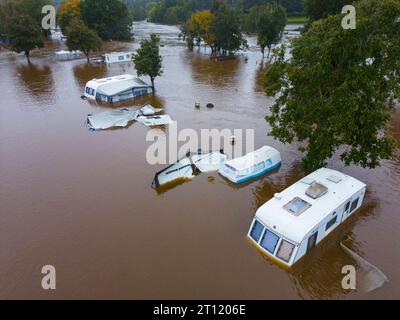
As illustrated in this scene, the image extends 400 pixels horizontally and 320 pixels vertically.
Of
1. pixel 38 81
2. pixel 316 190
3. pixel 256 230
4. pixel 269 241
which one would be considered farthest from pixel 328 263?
pixel 38 81

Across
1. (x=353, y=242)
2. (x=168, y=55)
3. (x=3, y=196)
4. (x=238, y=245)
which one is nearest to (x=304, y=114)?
(x=353, y=242)

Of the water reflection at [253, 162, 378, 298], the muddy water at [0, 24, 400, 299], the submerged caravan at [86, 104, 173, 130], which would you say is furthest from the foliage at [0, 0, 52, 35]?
the water reflection at [253, 162, 378, 298]

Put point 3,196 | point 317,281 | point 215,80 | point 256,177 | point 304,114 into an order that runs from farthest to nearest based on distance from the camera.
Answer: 1. point 215,80
2. point 256,177
3. point 3,196
4. point 304,114
5. point 317,281

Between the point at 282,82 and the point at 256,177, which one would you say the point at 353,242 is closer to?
the point at 256,177

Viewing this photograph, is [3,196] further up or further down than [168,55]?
further down

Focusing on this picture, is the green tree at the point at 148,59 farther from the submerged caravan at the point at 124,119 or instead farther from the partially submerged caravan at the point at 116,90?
the submerged caravan at the point at 124,119

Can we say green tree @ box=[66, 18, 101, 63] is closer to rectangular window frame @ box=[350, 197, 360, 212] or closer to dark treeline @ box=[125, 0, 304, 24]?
rectangular window frame @ box=[350, 197, 360, 212]

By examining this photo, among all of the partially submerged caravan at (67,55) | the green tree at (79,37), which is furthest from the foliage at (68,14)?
the green tree at (79,37)
